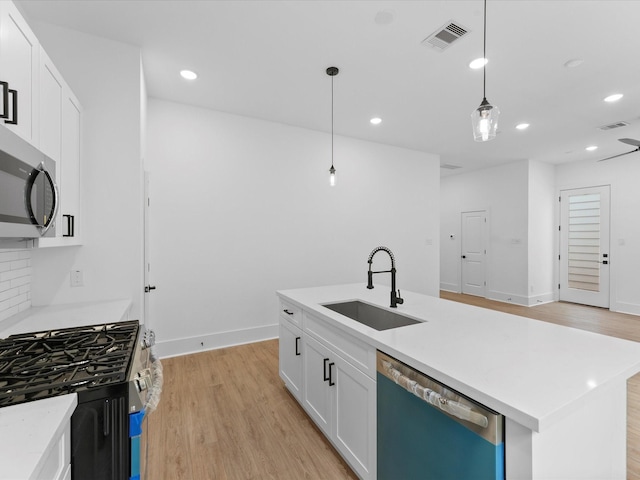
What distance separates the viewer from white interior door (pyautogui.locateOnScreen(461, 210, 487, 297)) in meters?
6.96

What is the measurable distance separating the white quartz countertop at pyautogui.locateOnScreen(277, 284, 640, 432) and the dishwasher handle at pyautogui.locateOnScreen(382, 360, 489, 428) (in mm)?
57

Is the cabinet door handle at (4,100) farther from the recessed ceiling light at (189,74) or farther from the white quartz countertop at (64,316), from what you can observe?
the recessed ceiling light at (189,74)

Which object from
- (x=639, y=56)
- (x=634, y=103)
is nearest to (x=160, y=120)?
(x=639, y=56)

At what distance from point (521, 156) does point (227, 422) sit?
6628 millimetres

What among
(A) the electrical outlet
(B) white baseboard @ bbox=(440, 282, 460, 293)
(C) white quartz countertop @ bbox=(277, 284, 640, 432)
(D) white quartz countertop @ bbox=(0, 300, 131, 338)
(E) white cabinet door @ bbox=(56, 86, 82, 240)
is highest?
(E) white cabinet door @ bbox=(56, 86, 82, 240)

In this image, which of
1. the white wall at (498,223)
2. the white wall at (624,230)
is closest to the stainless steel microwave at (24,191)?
the white wall at (498,223)

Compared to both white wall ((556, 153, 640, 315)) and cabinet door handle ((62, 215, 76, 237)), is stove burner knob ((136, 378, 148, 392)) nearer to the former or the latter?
cabinet door handle ((62, 215, 76, 237))

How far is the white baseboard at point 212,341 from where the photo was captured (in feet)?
11.7

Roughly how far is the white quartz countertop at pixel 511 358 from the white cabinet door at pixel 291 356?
0.60 m

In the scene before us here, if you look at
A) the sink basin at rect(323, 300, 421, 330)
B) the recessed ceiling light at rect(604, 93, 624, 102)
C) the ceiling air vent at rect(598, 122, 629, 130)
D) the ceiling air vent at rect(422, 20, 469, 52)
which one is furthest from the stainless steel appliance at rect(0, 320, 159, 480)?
the ceiling air vent at rect(598, 122, 629, 130)

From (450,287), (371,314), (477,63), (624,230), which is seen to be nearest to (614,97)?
(477,63)

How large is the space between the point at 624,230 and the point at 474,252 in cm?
254

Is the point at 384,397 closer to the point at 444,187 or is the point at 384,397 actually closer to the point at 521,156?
the point at 521,156

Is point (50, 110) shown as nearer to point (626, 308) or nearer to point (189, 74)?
point (189, 74)
